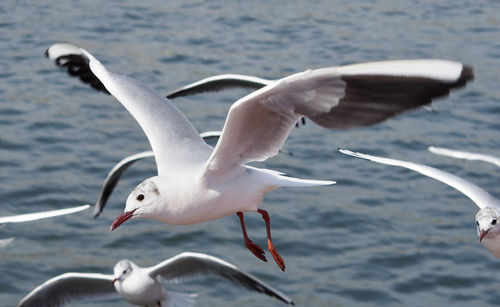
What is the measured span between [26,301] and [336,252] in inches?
154

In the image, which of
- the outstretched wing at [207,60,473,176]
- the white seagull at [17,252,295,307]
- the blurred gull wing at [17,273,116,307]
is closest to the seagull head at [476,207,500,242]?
the white seagull at [17,252,295,307]

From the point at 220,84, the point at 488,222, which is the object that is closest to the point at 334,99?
the point at 488,222

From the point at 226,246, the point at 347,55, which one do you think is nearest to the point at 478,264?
the point at 226,246

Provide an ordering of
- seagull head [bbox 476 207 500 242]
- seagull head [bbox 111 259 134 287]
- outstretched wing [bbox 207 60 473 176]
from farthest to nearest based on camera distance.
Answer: seagull head [bbox 111 259 134 287] → seagull head [bbox 476 207 500 242] → outstretched wing [bbox 207 60 473 176]

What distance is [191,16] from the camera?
62.8 ft

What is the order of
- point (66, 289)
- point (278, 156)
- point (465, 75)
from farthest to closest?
point (278, 156) → point (66, 289) → point (465, 75)

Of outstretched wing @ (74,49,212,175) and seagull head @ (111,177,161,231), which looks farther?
outstretched wing @ (74,49,212,175)

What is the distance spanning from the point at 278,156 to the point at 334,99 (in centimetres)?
890

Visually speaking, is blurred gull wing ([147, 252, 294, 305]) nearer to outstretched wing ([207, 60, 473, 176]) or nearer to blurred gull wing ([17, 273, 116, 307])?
blurred gull wing ([17, 273, 116, 307])

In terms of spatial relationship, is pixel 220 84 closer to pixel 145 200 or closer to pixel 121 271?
pixel 121 271

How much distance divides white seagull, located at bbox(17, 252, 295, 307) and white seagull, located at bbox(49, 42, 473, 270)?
6.58 feet

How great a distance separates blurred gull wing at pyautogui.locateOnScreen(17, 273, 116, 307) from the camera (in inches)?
361

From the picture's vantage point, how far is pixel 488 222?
8172 mm

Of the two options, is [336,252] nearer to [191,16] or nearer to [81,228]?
[81,228]
